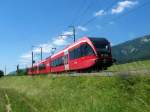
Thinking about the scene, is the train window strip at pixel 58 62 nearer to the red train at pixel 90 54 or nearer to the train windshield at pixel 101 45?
the red train at pixel 90 54

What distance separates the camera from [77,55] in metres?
33.9

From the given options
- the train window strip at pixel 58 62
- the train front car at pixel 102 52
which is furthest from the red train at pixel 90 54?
the train window strip at pixel 58 62

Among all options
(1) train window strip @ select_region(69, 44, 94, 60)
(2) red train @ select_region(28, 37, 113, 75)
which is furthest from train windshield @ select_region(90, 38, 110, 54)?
(1) train window strip @ select_region(69, 44, 94, 60)

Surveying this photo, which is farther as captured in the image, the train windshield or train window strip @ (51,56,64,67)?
train window strip @ (51,56,64,67)

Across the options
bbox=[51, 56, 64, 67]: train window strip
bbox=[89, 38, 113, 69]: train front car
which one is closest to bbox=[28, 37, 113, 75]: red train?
bbox=[89, 38, 113, 69]: train front car

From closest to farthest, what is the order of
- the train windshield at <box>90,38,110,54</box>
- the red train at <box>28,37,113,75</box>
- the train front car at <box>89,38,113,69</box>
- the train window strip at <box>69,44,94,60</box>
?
the train front car at <box>89,38,113,69</box> < the red train at <box>28,37,113,75</box> < the train windshield at <box>90,38,110,54</box> < the train window strip at <box>69,44,94,60</box>

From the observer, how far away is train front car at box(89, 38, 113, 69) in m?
29.8

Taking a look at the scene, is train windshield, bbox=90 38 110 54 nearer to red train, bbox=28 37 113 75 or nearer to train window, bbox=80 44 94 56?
red train, bbox=28 37 113 75

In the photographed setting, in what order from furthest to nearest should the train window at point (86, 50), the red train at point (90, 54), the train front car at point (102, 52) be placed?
the train window at point (86, 50) → the red train at point (90, 54) → the train front car at point (102, 52)

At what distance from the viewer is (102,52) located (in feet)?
99.3

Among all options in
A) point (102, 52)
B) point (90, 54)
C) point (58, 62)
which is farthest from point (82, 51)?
point (58, 62)

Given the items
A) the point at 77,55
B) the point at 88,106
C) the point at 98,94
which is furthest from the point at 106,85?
the point at 77,55

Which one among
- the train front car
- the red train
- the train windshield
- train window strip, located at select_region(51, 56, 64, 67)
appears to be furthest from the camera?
train window strip, located at select_region(51, 56, 64, 67)

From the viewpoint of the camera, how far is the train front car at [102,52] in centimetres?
2980
